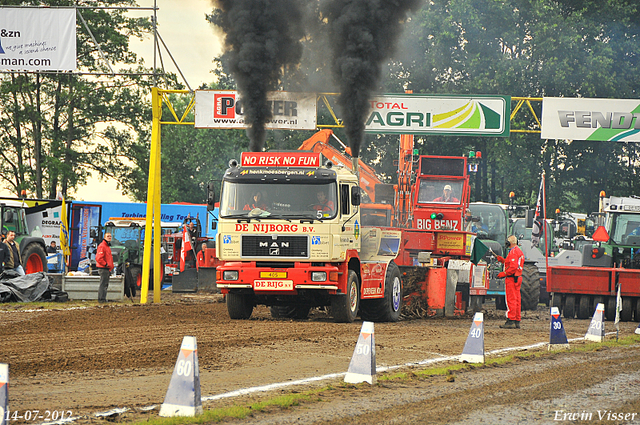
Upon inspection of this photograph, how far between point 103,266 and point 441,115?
32.6 ft

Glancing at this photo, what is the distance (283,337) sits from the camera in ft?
43.5

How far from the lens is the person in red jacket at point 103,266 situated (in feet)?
68.5

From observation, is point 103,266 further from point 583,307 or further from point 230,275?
point 583,307

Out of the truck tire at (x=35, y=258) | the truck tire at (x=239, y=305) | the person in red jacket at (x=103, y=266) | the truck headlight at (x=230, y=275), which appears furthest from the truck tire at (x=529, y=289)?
the truck tire at (x=35, y=258)

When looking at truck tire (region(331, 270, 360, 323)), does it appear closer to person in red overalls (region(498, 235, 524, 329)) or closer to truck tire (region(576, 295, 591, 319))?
person in red overalls (region(498, 235, 524, 329))

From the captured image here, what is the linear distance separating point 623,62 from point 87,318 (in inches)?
1527

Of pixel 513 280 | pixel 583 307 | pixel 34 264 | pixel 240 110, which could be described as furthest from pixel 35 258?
pixel 583 307

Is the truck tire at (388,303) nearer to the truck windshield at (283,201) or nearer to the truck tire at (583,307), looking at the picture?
the truck windshield at (283,201)

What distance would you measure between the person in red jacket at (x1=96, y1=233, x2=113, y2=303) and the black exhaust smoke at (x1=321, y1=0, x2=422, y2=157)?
6926 millimetres

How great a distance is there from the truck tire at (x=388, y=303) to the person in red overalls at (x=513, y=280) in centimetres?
233

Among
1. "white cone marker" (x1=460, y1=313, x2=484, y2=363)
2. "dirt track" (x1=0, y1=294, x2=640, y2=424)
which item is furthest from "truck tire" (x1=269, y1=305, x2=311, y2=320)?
"white cone marker" (x1=460, y1=313, x2=484, y2=363)

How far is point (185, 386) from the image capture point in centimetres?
672

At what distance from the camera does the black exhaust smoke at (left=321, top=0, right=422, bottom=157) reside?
64.4 ft

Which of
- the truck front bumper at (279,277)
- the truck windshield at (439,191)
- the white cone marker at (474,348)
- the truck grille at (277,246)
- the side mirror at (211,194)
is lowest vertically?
the white cone marker at (474,348)
